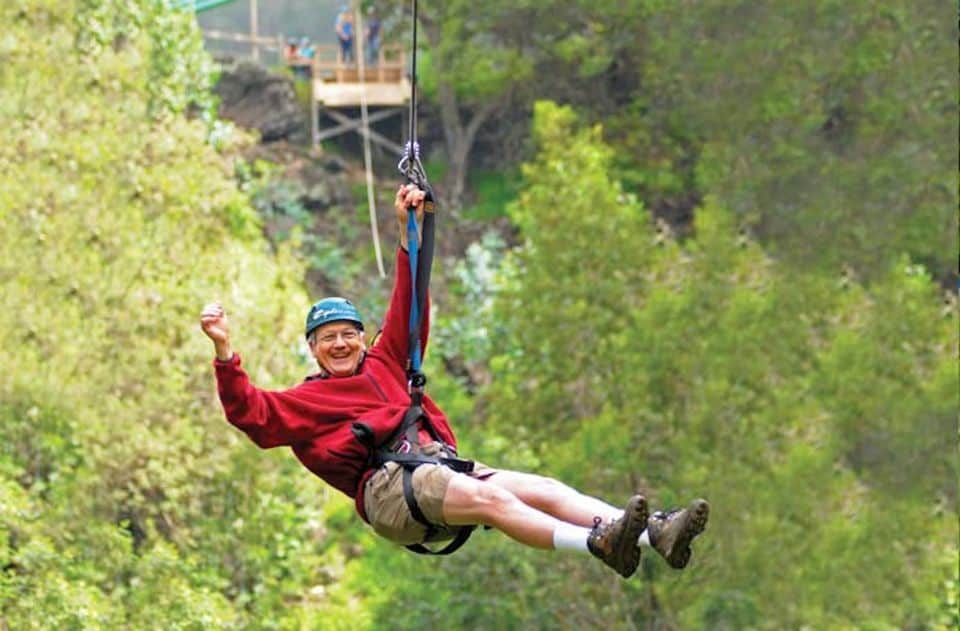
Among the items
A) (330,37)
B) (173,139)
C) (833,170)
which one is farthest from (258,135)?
(833,170)

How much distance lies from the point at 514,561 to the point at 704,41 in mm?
10909

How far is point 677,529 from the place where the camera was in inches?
266

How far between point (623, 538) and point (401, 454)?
39.4 inches

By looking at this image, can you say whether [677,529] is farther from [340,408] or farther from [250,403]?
[250,403]

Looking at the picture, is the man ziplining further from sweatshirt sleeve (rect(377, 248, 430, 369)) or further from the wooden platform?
the wooden platform

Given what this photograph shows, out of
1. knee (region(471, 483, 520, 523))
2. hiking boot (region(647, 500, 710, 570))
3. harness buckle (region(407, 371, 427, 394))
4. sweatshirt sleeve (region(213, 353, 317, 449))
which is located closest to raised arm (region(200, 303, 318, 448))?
sweatshirt sleeve (region(213, 353, 317, 449))

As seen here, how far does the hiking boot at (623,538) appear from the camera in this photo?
22.1ft

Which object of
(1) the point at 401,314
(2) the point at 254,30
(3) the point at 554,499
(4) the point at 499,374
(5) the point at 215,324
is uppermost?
(5) the point at 215,324

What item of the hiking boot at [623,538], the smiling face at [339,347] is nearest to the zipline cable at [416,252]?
the smiling face at [339,347]

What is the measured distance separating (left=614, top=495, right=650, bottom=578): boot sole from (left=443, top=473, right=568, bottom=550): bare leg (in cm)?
24

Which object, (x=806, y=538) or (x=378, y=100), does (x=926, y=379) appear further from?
(x=378, y=100)

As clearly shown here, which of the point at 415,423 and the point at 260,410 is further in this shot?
the point at 415,423

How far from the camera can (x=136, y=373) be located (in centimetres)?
2220

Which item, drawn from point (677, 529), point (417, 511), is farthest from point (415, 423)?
point (677, 529)
